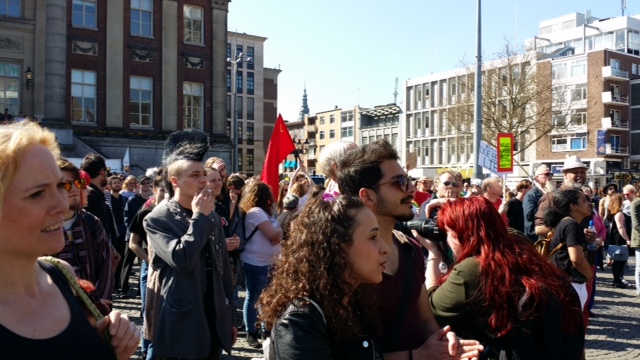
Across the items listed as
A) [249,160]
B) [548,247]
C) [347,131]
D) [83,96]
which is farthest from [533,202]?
[347,131]

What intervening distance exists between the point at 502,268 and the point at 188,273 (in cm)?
202

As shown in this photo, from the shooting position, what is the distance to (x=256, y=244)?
284 inches

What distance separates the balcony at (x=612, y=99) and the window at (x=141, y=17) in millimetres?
48090

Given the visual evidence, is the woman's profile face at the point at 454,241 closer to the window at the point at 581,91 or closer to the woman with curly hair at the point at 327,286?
the woman with curly hair at the point at 327,286

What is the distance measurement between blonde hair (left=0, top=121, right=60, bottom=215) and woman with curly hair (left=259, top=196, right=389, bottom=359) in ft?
3.39

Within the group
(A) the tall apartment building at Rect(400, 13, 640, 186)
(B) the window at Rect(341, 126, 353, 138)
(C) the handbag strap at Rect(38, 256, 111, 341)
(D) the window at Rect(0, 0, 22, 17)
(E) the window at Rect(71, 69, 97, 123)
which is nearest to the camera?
(C) the handbag strap at Rect(38, 256, 111, 341)

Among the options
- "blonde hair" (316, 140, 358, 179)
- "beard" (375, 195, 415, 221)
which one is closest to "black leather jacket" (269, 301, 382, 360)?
"beard" (375, 195, 415, 221)

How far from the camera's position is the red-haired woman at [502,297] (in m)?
3.20

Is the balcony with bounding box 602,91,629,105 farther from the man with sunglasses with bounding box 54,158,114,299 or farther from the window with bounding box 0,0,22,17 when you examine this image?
the man with sunglasses with bounding box 54,158,114,299

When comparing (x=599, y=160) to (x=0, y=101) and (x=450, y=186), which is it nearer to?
(x=0, y=101)

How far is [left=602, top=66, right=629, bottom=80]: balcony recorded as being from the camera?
61281 mm

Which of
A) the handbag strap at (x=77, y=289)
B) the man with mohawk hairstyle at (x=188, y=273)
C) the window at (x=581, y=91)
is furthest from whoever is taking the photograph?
the window at (x=581, y=91)

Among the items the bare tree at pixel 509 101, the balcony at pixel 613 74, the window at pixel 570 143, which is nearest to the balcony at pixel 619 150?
the window at pixel 570 143

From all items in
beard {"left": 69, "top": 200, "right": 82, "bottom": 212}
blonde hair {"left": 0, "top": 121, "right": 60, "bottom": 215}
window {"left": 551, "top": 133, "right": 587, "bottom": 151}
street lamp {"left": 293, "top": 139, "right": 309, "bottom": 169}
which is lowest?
beard {"left": 69, "top": 200, "right": 82, "bottom": 212}
